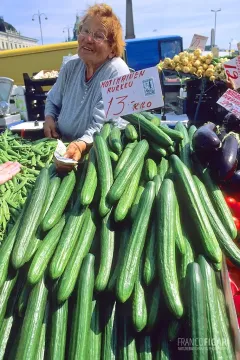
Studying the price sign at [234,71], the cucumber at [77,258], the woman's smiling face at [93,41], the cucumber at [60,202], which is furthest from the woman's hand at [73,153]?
the price sign at [234,71]

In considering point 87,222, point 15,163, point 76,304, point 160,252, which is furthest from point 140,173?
point 15,163

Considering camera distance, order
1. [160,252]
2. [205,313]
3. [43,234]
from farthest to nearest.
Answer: [43,234]
[160,252]
[205,313]

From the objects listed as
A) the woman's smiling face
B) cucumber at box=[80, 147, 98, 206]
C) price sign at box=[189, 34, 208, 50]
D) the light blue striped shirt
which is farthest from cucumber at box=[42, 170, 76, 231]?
price sign at box=[189, 34, 208, 50]

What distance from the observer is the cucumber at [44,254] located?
5.02 ft

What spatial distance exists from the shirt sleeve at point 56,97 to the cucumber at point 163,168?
68.4 inches

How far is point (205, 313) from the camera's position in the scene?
1.40 meters

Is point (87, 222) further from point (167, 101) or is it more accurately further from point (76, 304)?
point (167, 101)

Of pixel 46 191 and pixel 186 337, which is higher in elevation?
pixel 46 191

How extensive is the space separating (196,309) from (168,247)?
1.01 feet

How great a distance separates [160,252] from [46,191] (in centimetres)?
81

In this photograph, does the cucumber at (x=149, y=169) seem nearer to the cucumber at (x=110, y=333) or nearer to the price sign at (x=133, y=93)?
the price sign at (x=133, y=93)

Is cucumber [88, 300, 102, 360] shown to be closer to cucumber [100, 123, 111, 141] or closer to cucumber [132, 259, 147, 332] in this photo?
cucumber [132, 259, 147, 332]

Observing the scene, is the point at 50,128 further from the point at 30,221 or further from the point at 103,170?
the point at 30,221

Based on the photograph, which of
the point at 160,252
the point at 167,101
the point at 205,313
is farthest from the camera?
the point at 167,101
